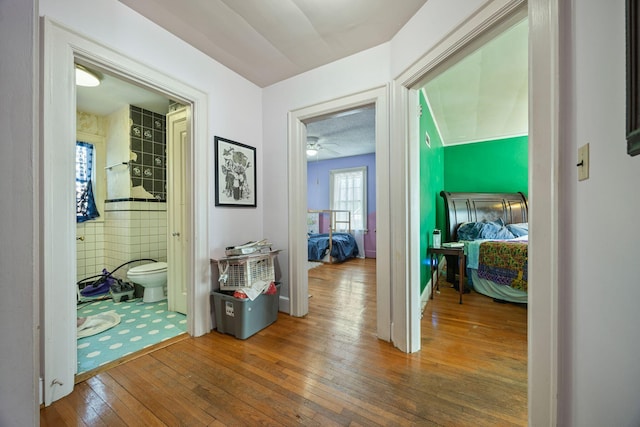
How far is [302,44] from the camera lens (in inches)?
79.3

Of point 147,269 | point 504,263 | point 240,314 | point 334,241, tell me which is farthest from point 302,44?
point 334,241

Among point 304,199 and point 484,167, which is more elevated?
point 484,167

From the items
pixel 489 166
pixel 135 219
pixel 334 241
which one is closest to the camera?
pixel 135 219

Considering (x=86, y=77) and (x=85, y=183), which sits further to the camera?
(x=85, y=183)

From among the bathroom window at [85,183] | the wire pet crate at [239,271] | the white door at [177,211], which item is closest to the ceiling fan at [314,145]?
the white door at [177,211]

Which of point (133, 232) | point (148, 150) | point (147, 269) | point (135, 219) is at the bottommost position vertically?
point (147, 269)

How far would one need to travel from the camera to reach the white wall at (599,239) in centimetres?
53

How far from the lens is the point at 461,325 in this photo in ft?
7.42

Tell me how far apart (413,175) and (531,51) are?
0.96m

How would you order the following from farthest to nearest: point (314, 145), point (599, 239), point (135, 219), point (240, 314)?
point (314, 145) → point (135, 219) → point (240, 314) → point (599, 239)

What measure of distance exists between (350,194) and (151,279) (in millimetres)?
4677

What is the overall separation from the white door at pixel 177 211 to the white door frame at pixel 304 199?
1.10 m

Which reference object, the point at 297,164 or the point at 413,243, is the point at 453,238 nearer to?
the point at 413,243

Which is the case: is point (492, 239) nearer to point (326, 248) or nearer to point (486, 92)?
point (486, 92)
